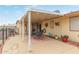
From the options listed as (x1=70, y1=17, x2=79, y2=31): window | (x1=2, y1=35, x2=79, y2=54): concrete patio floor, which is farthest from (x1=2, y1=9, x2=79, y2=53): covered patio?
(x1=70, y1=17, x2=79, y2=31): window

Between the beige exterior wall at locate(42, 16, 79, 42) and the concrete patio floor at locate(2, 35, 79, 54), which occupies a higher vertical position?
the beige exterior wall at locate(42, 16, 79, 42)

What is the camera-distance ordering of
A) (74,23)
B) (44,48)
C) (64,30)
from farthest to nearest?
(64,30) → (74,23) → (44,48)

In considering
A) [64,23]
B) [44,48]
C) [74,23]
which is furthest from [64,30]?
[44,48]

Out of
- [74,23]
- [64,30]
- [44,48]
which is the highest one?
[74,23]

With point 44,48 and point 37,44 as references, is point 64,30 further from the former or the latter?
point 44,48

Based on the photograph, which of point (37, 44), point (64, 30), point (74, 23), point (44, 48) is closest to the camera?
A: point (44, 48)

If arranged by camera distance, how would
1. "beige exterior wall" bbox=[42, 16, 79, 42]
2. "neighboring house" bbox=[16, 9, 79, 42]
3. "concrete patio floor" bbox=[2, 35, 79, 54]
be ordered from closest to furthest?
"concrete patio floor" bbox=[2, 35, 79, 54] → "neighboring house" bbox=[16, 9, 79, 42] → "beige exterior wall" bbox=[42, 16, 79, 42]

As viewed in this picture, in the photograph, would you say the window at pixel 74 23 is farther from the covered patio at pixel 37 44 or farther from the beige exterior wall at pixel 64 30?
the covered patio at pixel 37 44

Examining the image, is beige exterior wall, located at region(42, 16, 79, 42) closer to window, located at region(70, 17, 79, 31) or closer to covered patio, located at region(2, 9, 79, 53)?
covered patio, located at region(2, 9, 79, 53)

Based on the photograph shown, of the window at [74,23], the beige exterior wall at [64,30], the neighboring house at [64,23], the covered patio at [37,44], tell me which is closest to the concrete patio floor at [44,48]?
the covered patio at [37,44]

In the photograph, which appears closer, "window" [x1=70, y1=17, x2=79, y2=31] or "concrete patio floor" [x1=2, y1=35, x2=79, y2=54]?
"concrete patio floor" [x1=2, y1=35, x2=79, y2=54]

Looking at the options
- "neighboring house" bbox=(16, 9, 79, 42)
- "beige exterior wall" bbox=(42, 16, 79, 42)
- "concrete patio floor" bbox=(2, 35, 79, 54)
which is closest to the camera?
"concrete patio floor" bbox=(2, 35, 79, 54)
